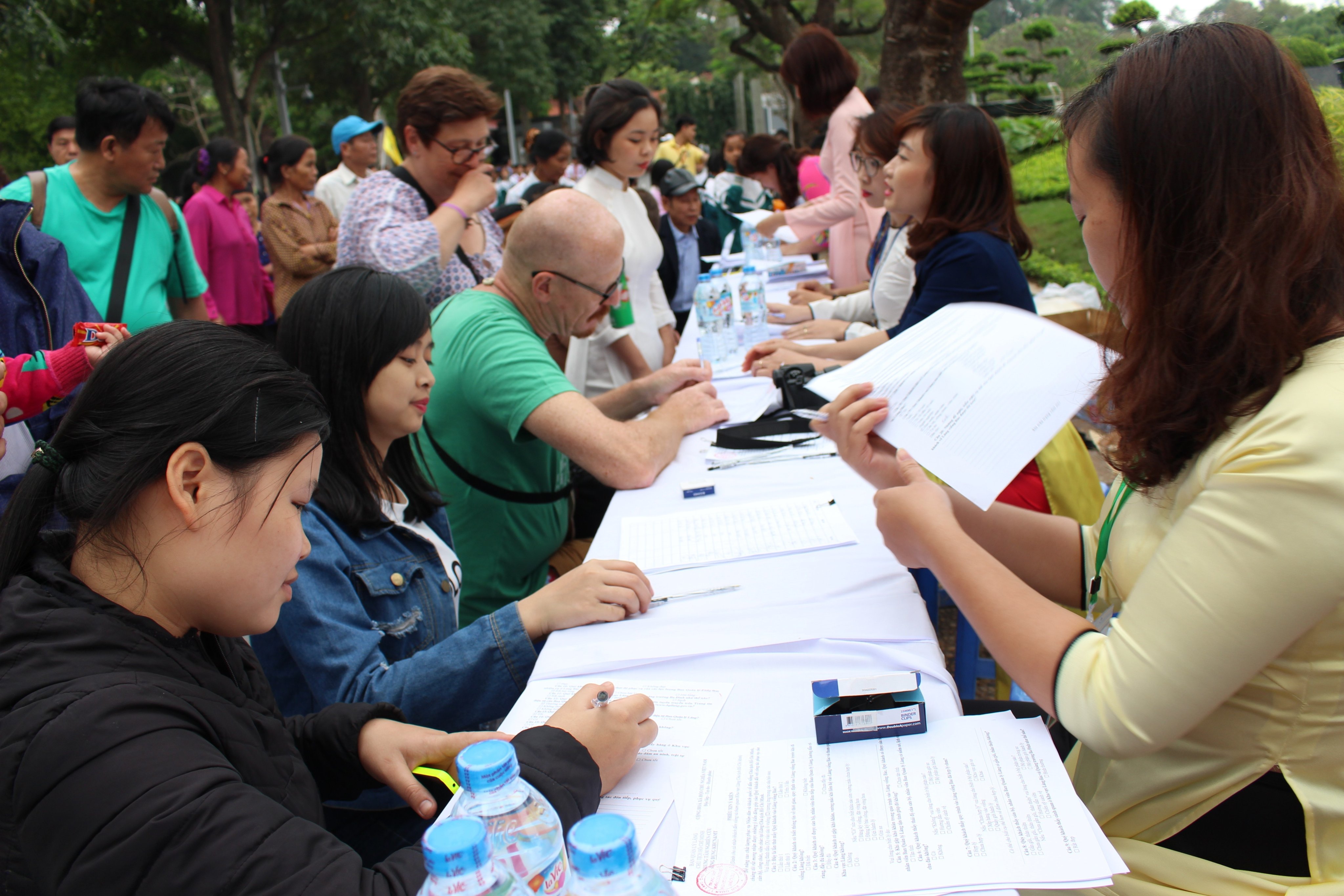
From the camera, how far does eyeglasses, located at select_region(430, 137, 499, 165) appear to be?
11.0 feet

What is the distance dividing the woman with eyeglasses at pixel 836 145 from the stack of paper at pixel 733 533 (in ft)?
10.8

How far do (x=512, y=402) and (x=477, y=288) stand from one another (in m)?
0.50

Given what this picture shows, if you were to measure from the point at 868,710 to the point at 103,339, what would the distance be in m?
1.93

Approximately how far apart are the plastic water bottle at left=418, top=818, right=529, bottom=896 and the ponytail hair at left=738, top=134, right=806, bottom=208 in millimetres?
7954

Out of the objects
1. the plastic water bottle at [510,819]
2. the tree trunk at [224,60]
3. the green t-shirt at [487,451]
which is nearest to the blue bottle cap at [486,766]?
the plastic water bottle at [510,819]

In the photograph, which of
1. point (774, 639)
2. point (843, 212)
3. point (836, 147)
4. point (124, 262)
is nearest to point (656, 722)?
point (774, 639)

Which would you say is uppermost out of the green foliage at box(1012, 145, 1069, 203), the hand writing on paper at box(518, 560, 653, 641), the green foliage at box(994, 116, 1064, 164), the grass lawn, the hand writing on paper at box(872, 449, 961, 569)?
the hand writing on paper at box(872, 449, 961, 569)

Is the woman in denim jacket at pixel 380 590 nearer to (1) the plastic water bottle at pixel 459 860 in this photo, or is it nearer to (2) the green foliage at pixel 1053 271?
(1) the plastic water bottle at pixel 459 860

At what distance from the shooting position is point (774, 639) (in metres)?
1.41

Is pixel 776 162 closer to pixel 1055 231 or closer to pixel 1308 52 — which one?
pixel 1055 231

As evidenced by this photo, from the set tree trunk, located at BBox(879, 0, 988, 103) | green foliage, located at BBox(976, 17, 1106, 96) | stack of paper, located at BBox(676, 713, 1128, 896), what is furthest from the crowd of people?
green foliage, located at BBox(976, 17, 1106, 96)

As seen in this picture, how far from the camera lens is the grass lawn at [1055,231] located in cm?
877

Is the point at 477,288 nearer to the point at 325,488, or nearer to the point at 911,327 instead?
the point at 325,488

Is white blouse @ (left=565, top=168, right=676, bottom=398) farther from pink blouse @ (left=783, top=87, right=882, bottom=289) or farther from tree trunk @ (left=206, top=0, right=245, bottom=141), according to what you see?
tree trunk @ (left=206, top=0, right=245, bottom=141)
